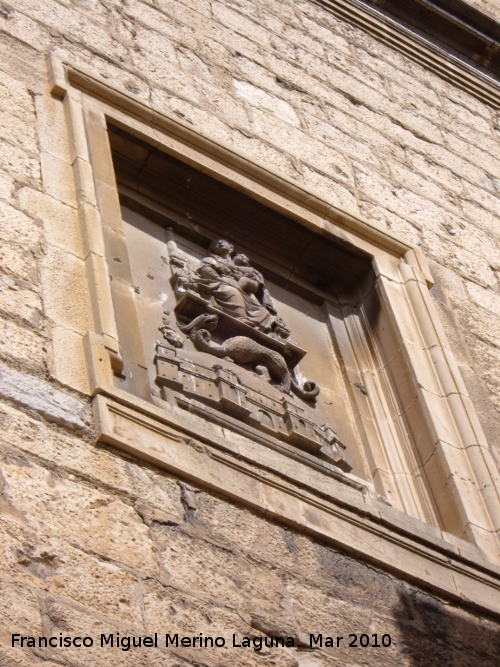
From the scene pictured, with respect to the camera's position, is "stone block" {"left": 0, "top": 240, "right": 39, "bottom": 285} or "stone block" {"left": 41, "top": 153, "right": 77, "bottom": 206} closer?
"stone block" {"left": 0, "top": 240, "right": 39, "bottom": 285}

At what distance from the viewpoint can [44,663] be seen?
2936 mm

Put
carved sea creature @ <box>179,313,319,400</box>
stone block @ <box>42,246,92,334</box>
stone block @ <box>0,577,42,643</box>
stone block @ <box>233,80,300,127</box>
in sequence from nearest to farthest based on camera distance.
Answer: stone block @ <box>0,577,42,643</box> → stone block @ <box>42,246,92,334</box> → carved sea creature @ <box>179,313,319,400</box> → stone block @ <box>233,80,300,127</box>

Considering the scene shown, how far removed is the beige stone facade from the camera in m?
3.44

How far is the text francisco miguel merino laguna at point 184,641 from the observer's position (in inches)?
118

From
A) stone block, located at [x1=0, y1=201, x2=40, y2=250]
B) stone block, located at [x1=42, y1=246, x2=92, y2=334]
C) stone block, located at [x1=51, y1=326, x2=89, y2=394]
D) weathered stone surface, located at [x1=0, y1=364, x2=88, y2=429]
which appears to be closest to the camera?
weathered stone surface, located at [x1=0, y1=364, x2=88, y2=429]

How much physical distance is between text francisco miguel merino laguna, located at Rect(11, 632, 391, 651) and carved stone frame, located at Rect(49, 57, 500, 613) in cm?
37

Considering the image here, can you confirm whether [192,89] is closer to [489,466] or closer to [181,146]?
[181,146]

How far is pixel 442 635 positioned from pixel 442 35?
519cm

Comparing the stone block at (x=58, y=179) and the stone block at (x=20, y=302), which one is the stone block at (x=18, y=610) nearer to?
the stone block at (x=20, y=302)

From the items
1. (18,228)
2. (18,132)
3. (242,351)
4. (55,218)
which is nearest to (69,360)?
(18,228)

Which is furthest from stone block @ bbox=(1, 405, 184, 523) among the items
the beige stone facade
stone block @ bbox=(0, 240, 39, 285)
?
stone block @ bbox=(0, 240, 39, 285)

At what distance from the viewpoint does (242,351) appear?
4852 millimetres

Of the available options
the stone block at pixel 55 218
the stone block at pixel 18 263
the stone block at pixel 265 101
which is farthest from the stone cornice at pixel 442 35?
the stone block at pixel 18 263

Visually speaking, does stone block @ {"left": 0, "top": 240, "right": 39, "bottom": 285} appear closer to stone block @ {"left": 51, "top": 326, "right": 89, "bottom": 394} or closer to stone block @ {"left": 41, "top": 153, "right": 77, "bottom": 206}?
stone block @ {"left": 51, "top": 326, "right": 89, "bottom": 394}
